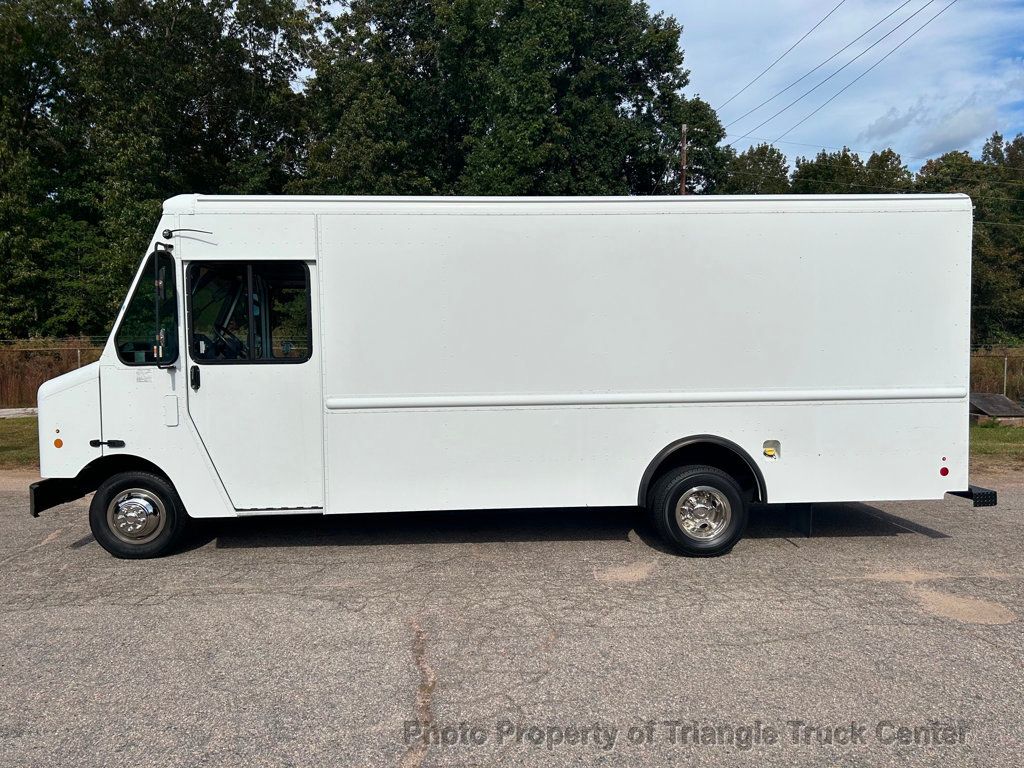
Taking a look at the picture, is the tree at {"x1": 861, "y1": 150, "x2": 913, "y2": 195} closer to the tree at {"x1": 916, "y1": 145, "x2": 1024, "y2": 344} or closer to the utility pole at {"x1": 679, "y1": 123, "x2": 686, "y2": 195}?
the tree at {"x1": 916, "y1": 145, "x2": 1024, "y2": 344}

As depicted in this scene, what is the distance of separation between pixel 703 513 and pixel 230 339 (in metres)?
4.11

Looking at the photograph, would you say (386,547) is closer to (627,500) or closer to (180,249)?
(627,500)

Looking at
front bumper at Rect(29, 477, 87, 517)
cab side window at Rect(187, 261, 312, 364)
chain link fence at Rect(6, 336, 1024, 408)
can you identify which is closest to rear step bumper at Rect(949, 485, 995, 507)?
cab side window at Rect(187, 261, 312, 364)

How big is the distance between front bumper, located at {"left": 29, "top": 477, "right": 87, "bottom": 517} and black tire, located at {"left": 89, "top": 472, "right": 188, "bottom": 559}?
0.25 metres

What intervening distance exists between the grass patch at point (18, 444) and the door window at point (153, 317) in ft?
21.7

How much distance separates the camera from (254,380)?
585 cm

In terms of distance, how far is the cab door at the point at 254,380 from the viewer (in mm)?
5836

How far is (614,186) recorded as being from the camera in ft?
84.5

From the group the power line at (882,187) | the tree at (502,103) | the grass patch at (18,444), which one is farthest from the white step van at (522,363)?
the power line at (882,187)

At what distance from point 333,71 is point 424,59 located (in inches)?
139

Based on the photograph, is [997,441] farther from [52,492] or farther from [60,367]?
[60,367]

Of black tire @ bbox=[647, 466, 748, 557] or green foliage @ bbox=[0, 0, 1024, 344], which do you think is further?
green foliage @ bbox=[0, 0, 1024, 344]

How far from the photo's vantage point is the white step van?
5.83 metres

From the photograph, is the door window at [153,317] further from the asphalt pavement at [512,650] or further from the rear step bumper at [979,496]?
the rear step bumper at [979,496]
